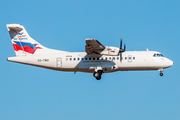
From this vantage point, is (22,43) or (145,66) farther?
(22,43)

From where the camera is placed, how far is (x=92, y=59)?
98.3 feet

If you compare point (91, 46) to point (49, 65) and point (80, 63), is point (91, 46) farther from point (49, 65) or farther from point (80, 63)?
A: point (49, 65)

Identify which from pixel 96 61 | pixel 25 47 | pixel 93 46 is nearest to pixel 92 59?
pixel 96 61

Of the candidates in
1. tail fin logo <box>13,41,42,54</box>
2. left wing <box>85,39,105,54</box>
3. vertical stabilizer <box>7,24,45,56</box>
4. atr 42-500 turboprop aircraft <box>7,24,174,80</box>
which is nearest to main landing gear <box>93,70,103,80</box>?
atr 42-500 turboprop aircraft <box>7,24,174,80</box>

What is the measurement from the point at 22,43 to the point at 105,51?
8840 mm

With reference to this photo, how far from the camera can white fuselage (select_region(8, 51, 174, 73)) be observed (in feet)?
96.6

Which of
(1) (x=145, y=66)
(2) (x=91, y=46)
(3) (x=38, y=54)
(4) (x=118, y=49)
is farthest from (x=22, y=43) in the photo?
(1) (x=145, y=66)

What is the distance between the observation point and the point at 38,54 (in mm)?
31438

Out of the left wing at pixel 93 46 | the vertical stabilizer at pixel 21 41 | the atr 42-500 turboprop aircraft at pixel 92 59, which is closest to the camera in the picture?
the left wing at pixel 93 46

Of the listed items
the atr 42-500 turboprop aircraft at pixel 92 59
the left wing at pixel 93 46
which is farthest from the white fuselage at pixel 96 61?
the left wing at pixel 93 46

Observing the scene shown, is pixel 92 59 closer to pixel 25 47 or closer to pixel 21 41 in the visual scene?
pixel 25 47

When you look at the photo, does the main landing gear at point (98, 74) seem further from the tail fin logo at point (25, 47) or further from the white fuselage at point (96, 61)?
the tail fin logo at point (25, 47)

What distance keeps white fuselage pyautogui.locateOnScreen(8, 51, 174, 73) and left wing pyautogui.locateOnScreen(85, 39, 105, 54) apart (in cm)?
80

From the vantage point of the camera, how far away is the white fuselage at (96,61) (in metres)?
29.5
